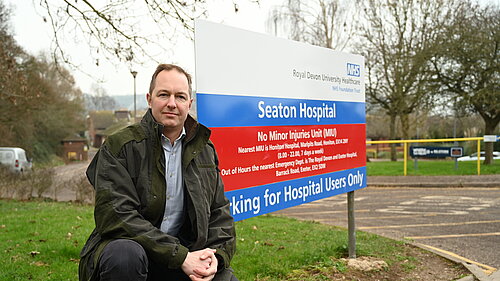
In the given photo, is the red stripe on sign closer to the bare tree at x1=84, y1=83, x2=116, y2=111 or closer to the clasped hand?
the clasped hand

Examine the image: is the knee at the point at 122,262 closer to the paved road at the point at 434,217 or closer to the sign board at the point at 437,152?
the paved road at the point at 434,217

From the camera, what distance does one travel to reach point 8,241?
662 centimetres

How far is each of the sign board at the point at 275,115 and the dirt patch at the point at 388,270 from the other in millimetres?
763

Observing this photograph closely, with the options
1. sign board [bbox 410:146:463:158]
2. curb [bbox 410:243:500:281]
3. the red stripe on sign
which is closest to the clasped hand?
the red stripe on sign

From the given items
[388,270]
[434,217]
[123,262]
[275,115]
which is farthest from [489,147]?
[123,262]

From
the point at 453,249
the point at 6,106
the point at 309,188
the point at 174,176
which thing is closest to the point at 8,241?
the point at 309,188

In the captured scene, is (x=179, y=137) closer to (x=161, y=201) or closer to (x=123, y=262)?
(x=161, y=201)

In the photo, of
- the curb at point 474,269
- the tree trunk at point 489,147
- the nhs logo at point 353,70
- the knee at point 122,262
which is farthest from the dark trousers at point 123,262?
the tree trunk at point 489,147

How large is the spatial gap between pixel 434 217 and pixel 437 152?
1116 cm

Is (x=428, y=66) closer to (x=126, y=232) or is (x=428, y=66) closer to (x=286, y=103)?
(x=286, y=103)

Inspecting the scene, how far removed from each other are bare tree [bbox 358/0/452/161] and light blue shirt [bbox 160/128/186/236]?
22.9m

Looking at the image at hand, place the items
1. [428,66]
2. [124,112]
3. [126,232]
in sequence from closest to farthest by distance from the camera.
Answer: [126,232] → [428,66] → [124,112]

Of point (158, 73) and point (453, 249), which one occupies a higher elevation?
point (158, 73)

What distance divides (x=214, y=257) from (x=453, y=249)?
17.3ft
